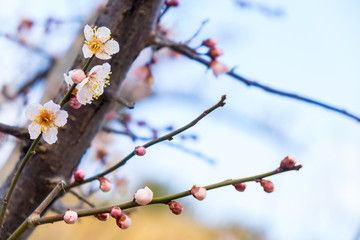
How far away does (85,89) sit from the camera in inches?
20.9

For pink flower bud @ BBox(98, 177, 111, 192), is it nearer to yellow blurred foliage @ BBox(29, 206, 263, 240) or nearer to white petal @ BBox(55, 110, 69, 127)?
white petal @ BBox(55, 110, 69, 127)

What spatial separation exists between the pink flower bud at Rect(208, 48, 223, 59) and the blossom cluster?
33 cm

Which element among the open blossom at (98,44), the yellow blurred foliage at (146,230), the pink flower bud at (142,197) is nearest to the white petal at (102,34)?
the open blossom at (98,44)

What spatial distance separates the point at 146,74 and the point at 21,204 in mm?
467

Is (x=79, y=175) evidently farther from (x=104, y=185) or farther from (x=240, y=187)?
(x=240, y=187)

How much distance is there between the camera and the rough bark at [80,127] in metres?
0.74

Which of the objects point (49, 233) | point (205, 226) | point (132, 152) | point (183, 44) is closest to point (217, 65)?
point (183, 44)

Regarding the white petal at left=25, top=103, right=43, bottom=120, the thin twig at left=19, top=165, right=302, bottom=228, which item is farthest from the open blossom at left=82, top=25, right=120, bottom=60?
the thin twig at left=19, top=165, right=302, bottom=228

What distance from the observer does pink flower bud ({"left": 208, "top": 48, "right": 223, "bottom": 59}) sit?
83cm

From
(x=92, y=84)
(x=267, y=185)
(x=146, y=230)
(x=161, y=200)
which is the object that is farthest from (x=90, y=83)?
(x=146, y=230)

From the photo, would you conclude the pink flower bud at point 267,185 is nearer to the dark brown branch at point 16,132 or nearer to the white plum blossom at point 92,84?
the white plum blossom at point 92,84

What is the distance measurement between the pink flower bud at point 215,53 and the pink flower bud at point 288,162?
1.24ft

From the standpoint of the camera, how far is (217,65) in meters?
0.83

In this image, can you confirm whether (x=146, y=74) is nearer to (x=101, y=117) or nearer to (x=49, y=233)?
(x=101, y=117)
